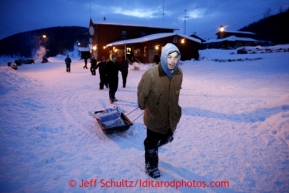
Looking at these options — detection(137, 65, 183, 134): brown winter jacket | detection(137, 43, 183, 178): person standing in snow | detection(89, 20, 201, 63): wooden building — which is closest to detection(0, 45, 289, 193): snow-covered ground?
detection(137, 43, 183, 178): person standing in snow

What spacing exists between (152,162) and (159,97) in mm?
1153

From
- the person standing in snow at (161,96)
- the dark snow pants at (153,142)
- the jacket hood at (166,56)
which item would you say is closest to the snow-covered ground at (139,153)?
the dark snow pants at (153,142)

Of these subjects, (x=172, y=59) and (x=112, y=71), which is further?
(x=112, y=71)

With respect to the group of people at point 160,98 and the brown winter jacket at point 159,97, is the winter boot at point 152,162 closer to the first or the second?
the group of people at point 160,98

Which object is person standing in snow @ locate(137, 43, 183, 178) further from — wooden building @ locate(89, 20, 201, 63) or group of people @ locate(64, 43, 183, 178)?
wooden building @ locate(89, 20, 201, 63)

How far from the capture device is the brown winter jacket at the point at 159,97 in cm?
259

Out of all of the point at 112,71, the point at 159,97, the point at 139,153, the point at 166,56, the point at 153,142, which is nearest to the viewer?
the point at 166,56

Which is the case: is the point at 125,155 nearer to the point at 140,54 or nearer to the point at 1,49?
the point at 140,54

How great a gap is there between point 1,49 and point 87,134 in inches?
5551

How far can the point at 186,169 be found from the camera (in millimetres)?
3309

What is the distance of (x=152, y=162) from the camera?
9.80 ft

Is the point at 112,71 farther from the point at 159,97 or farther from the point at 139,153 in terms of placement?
the point at 159,97

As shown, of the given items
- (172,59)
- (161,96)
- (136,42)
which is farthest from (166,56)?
(136,42)

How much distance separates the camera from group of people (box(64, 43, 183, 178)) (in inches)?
100
